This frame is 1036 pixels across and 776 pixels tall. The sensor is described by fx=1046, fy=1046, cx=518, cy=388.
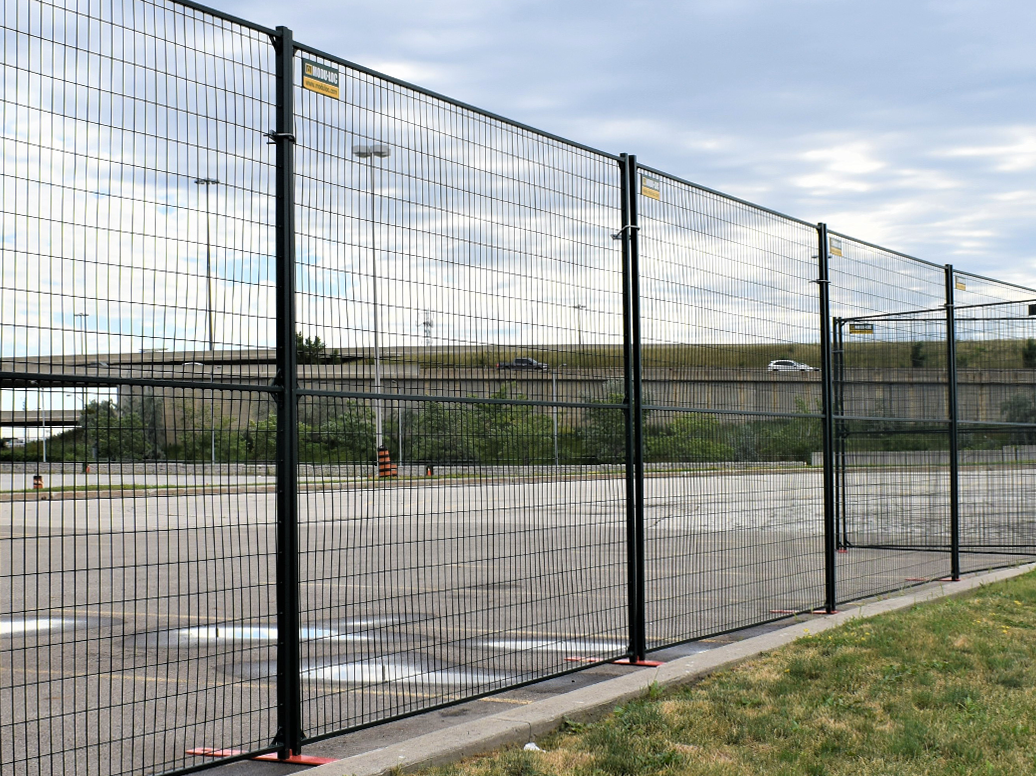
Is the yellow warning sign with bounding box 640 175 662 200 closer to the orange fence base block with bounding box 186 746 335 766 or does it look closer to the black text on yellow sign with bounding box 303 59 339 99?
the black text on yellow sign with bounding box 303 59 339 99

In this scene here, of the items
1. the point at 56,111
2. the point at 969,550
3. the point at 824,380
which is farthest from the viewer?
the point at 969,550

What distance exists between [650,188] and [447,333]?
2.53m

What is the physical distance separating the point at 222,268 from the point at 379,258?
98 centimetres

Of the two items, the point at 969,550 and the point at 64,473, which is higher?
the point at 64,473

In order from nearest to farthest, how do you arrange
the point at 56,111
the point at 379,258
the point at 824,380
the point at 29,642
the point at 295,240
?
the point at 56,111 → the point at 295,240 → the point at 379,258 → the point at 29,642 → the point at 824,380

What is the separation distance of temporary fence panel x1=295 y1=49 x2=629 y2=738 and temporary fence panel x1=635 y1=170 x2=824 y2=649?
0.49m

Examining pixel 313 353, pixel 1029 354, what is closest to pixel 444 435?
pixel 313 353

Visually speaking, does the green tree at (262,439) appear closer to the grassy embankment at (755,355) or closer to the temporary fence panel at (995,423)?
the grassy embankment at (755,355)

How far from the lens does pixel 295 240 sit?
533 cm

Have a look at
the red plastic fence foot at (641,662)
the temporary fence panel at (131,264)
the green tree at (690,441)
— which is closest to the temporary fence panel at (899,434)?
the green tree at (690,441)

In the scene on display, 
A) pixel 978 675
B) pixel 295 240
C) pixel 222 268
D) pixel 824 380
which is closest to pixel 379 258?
pixel 295 240

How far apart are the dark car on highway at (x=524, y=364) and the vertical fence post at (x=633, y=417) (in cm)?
90

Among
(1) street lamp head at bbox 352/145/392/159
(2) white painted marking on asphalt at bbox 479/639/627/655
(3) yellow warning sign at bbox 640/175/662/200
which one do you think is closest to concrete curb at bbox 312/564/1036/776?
(2) white painted marking on asphalt at bbox 479/639/627/655

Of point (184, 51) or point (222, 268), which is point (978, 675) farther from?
point (184, 51)
